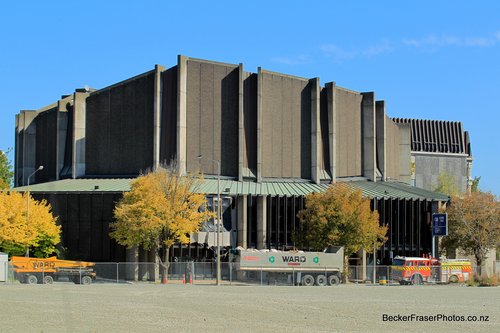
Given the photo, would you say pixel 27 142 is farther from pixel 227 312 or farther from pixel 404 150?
pixel 227 312

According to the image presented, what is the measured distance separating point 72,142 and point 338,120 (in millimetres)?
28985

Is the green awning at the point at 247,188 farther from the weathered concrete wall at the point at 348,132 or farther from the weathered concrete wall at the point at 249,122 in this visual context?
the weathered concrete wall at the point at 348,132

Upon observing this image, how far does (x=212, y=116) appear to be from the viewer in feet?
275

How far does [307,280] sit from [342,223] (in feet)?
36.3

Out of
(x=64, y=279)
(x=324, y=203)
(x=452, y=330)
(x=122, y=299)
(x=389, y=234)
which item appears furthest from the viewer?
(x=389, y=234)

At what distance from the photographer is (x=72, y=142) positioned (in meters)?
87.2

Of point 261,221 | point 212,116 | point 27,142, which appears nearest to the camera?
point 261,221

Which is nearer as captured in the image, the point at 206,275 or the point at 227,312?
the point at 227,312

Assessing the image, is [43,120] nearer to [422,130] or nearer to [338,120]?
[338,120]

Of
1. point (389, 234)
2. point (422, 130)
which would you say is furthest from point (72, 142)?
point (422, 130)

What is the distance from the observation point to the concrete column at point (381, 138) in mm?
96125

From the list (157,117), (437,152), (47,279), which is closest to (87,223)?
(157,117)

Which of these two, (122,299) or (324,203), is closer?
(122,299)

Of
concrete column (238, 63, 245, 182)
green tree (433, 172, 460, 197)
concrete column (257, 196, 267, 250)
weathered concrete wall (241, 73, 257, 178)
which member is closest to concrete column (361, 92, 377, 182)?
weathered concrete wall (241, 73, 257, 178)
